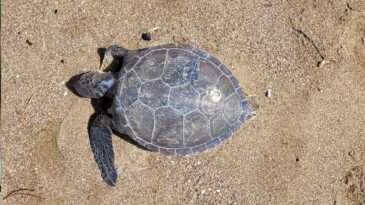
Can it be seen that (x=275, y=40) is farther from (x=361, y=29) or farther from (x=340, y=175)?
(x=340, y=175)

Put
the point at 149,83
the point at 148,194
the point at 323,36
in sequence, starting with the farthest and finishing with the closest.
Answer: the point at 323,36
the point at 148,194
the point at 149,83

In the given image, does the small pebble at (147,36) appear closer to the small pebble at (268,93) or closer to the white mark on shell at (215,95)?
the white mark on shell at (215,95)

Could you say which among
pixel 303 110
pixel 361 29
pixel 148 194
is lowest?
pixel 148 194

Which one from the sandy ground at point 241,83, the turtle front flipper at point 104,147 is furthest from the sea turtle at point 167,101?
the sandy ground at point 241,83

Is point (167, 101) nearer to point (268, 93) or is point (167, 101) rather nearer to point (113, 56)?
point (113, 56)

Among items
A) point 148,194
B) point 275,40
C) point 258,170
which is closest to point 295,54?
point 275,40

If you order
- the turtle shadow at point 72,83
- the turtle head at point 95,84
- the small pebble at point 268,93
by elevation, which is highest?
the turtle head at point 95,84

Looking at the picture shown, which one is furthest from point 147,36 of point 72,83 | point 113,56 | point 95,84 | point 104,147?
point 104,147
